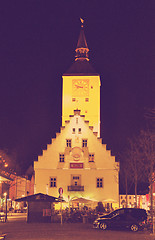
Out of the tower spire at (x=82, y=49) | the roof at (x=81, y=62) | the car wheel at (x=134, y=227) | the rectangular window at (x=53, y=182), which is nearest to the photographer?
the car wheel at (x=134, y=227)

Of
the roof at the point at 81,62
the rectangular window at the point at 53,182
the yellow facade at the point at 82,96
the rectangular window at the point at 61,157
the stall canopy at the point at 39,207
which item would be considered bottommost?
the stall canopy at the point at 39,207

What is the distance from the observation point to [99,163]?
2763 inches

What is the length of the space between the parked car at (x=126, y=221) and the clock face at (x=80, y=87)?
2101 inches

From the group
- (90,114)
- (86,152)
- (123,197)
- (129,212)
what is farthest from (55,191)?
(123,197)

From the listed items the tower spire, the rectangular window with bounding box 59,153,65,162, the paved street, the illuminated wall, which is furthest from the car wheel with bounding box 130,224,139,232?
the tower spire

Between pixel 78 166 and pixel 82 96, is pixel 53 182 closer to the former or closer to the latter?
pixel 78 166

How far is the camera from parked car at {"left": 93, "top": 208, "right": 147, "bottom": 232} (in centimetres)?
3478

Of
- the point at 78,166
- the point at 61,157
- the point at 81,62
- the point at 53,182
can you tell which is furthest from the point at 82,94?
the point at 53,182

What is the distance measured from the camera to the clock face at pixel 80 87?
87875 mm

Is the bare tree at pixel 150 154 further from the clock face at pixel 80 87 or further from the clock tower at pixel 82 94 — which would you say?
the clock face at pixel 80 87

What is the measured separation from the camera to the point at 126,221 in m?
35.0

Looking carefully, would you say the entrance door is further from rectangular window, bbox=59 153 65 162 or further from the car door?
the car door

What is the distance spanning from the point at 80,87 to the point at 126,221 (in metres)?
55.5

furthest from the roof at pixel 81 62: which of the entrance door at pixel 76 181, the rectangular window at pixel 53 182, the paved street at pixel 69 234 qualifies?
the paved street at pixel 69 234
